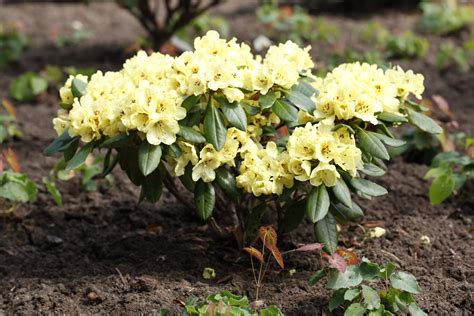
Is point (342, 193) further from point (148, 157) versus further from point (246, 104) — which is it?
point (148, 157)

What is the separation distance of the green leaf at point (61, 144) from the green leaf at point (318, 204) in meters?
0.97

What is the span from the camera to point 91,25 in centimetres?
754

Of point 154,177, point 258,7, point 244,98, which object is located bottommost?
point 258,7

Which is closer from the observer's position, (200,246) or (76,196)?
(200,246)

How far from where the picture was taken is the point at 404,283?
279 centimetres

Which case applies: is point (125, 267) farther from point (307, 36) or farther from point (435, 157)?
point (307, 36)

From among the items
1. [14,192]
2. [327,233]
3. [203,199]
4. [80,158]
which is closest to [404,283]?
[327,233]

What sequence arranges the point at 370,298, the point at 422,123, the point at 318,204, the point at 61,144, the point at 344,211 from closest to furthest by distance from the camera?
the point at 370,298 → the point at 318,204 → the point at 344,211 → the point at 61,144 → the point at 422,123

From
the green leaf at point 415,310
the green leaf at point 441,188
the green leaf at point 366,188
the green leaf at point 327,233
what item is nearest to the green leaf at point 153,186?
the green leaf at point 327,233

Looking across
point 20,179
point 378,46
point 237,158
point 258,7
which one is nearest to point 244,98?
point 237,158

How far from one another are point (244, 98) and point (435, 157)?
1.35m

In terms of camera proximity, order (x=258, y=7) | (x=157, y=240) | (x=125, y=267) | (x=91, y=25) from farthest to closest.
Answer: (x=258, y=7) → (x=91, y=25) → (x=157, y=240) → (x=125, y=267)

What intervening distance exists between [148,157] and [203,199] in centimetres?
30

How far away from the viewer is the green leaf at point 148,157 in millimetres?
2873
